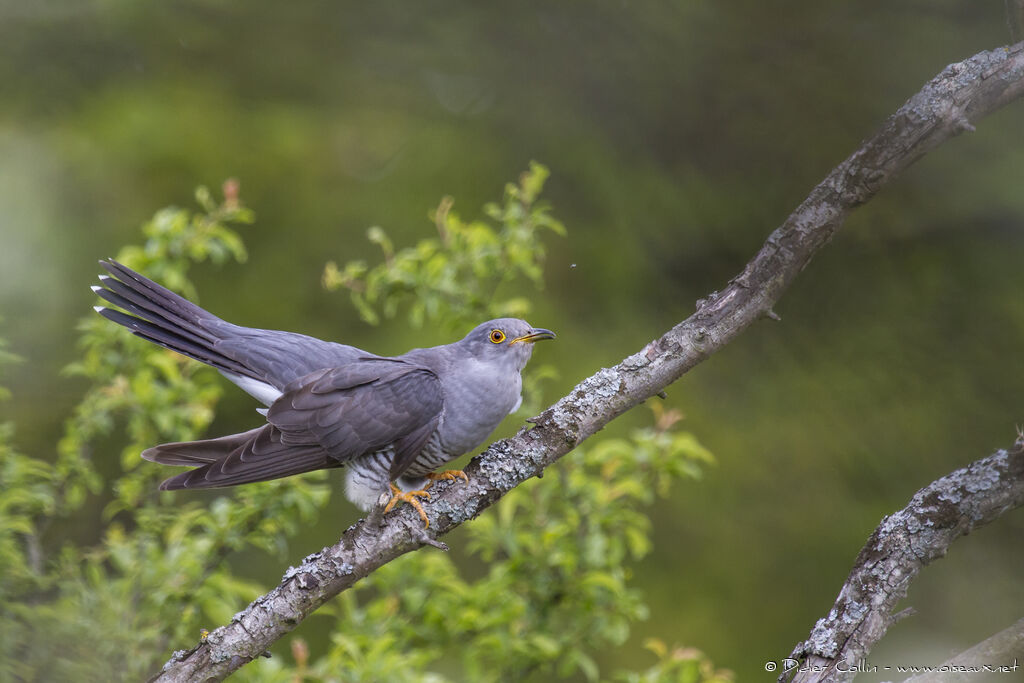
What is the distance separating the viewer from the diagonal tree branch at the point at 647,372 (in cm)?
126

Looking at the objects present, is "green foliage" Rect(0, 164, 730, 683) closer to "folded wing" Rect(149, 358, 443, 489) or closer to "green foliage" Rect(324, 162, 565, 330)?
"green foliage" Rect(324, 162, 565, 330)

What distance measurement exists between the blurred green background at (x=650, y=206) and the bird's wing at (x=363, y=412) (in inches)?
47.3

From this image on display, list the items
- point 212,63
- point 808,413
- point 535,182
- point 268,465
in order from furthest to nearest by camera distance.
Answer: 1. point 212,63
2. point 808,413
3. point 535,182
4. point 268,465

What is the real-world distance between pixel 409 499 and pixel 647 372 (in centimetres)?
A: 52

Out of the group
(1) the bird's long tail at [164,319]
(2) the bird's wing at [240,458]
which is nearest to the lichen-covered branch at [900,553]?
(2) the bird's wing at [240,458]

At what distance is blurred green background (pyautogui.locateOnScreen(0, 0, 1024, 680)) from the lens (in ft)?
6.49

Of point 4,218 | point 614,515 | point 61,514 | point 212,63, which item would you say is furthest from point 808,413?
point 4,218

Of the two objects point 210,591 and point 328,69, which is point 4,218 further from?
point 210,591

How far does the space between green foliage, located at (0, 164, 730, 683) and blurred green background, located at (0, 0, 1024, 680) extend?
0.63 metres

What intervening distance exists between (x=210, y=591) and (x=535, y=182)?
1349 mm

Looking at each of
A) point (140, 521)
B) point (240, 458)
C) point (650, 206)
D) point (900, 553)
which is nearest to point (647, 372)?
point (900, 553)

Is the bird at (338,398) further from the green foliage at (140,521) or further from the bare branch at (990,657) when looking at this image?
the bare branch at (990,657)

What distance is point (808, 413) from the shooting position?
257 centimetres

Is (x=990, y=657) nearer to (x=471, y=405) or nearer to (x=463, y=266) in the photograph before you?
(x=471, y=405)
